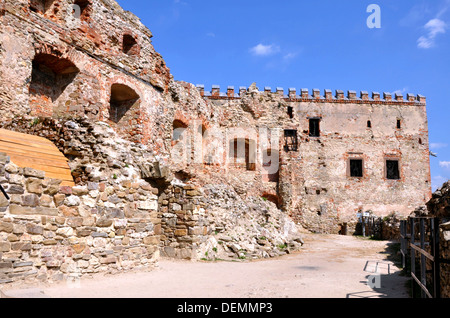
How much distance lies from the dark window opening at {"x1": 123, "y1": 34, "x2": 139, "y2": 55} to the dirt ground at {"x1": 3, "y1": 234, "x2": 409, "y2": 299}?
8.46 metres

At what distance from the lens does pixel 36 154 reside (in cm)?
620

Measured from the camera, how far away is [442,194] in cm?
653

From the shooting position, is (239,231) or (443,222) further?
(239,231)

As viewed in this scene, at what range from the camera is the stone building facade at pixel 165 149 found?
6645 mm

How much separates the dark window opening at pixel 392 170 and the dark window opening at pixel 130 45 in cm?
2057

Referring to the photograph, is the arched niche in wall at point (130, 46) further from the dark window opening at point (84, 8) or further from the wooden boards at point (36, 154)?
the wooden boards at point (36, 154)

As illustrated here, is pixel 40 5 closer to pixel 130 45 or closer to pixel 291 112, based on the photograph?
pixel 130 45

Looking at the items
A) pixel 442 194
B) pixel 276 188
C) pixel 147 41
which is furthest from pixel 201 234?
pixel 276 188

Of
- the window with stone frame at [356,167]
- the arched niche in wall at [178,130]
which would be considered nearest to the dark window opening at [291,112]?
the window with stone frame at [356,167]

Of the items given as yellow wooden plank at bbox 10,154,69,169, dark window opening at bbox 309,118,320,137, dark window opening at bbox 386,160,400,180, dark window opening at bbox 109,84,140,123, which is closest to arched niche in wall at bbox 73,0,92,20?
dark window opening at bbox 109,84,140,123

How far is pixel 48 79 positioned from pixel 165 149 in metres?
5.06

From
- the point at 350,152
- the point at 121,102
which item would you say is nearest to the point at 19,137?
the point at 121,102

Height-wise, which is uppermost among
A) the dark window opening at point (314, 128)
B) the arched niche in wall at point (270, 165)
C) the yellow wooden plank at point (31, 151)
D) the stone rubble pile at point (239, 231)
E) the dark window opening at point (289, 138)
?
the dark window opening at point (314, 128)

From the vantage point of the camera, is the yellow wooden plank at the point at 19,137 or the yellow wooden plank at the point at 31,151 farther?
the yellow wooden plank at the point at 19,137
